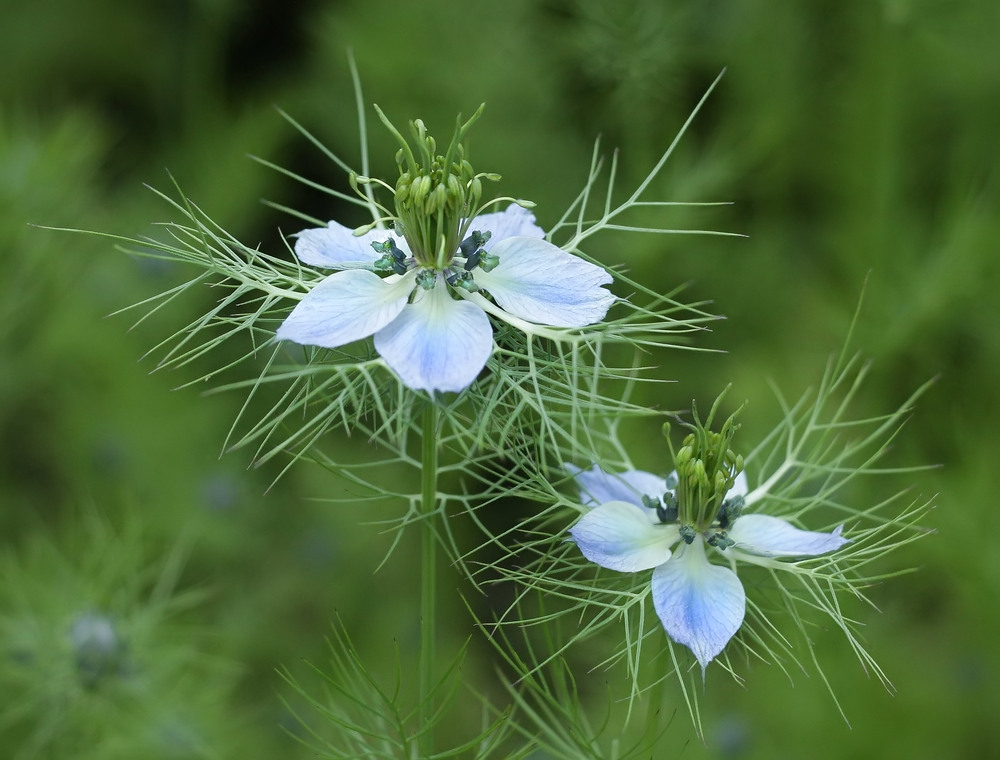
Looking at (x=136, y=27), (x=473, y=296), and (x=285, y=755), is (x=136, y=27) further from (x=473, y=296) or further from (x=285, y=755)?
(x=473, y=296)

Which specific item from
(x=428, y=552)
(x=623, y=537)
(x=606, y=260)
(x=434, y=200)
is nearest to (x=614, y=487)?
(x=623, y=537)

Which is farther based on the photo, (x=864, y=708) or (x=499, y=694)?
(x=499, y=694)

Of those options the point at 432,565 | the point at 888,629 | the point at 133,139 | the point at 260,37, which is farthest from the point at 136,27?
the point at 432,565

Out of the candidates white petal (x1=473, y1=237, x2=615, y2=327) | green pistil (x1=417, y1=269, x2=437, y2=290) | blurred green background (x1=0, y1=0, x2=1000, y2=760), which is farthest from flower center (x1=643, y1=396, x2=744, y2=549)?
blurred green background (x1=0, y1=0, x2=1000, y2=760)

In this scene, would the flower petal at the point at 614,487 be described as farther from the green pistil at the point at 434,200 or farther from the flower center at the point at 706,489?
the green pistil at the point at 434,200

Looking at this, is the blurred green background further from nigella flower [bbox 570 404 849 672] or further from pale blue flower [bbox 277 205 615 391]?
pale blue flower [bbox 277 205 615 391]

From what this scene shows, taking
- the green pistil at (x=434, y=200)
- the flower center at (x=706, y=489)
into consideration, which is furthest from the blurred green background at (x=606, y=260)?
the green pistil at (x=434, y=200)
